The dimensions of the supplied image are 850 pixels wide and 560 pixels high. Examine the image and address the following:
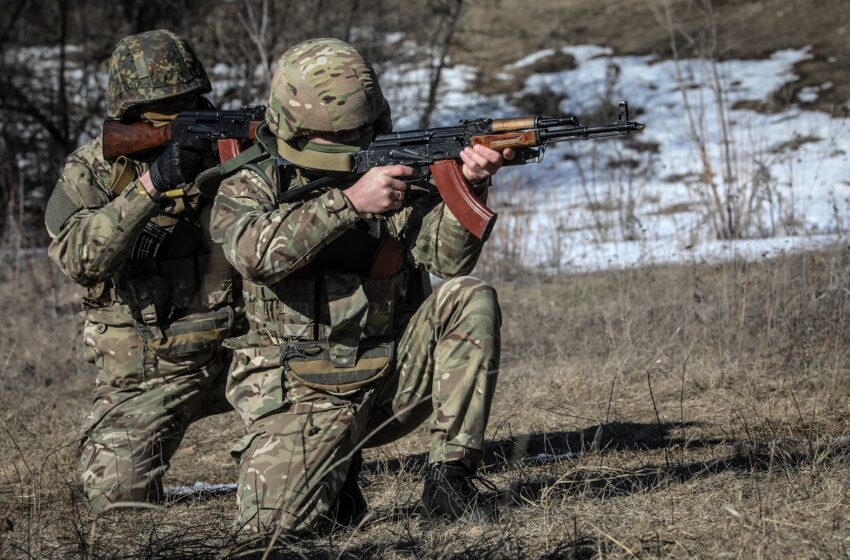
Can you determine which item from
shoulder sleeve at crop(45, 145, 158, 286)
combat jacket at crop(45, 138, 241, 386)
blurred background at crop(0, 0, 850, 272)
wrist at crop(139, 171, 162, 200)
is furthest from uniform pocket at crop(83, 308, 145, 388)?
blurred background at crop(0, 0, 850, 272)

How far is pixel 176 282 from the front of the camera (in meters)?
4.07

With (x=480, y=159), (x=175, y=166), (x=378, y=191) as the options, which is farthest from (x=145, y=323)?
(x=480, y=159)

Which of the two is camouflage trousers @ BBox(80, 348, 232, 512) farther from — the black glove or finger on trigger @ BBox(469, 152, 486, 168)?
finger on trigger @ BBox(469, 152, 486, 168)

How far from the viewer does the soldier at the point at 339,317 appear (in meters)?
3.09

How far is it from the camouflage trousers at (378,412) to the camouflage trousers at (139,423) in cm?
65

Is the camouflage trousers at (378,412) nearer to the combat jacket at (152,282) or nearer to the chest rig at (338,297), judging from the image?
the chest rig at (338,297)

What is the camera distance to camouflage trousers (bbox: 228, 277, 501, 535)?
10.2ft

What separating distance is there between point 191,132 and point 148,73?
1.24 ft

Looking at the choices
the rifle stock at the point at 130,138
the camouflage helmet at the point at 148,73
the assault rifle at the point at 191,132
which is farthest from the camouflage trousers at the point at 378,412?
the camouflage helmet at the point at 148,73

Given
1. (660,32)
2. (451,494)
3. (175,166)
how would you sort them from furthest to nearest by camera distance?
(660,32) → (175,166) → (451,494)

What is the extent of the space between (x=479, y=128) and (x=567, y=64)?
13758 mm

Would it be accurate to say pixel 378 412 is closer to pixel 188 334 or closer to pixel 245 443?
pixel 245 443

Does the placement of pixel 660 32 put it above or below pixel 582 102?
above

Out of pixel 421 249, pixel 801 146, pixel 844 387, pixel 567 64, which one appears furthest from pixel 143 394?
pixel 567 64
